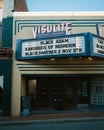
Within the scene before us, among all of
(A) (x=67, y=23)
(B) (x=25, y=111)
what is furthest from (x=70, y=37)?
(B) (x=25, y=111)

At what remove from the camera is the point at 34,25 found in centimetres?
1803

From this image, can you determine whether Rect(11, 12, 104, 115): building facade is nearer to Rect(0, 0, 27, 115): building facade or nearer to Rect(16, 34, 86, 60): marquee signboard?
Rect(16, 34, 86, 60): marquee signboard

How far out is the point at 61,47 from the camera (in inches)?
644

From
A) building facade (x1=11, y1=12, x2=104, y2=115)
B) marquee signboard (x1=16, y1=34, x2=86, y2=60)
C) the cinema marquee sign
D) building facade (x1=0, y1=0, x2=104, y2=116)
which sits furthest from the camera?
building facade (x1=0, y1=0, x2=104, y2=116)

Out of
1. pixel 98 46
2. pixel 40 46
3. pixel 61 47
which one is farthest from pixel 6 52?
pixel 98 46

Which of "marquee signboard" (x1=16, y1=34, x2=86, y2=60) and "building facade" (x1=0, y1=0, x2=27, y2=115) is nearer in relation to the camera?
"marquee signboard" (x1=16, y1=34, x2=86, y2=60)

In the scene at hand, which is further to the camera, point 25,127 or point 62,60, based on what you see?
point 62,60

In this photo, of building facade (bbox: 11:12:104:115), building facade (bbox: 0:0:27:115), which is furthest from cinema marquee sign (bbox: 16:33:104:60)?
building facade (bbox: 0:0:27:115)

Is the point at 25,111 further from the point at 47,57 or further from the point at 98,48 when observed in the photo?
the point at 98,48

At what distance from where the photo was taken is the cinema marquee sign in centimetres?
1569

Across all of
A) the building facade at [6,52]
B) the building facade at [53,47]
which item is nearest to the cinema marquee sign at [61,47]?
the building facade at [53,47]

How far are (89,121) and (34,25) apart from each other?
712 cm

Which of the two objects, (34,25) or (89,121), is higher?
(34,25)

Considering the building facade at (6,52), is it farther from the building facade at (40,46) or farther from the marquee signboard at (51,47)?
the marquee signboard at (51,47)
